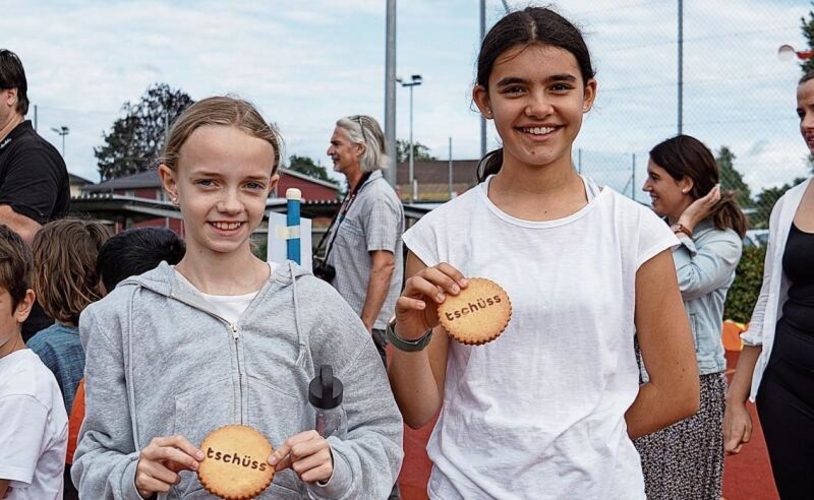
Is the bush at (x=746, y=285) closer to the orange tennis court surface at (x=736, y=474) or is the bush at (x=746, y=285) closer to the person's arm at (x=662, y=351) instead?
the orange tennis court surface at (x=736, y=474)

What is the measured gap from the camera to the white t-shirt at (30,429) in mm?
2346

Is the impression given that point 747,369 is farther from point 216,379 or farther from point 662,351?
point 216,379

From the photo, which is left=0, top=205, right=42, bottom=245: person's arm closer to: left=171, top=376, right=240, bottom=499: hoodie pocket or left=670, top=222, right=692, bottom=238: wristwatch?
left=171, top=376, right=240, bottom=499: hoodie pocket

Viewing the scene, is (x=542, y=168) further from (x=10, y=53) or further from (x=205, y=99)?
(x=10, y=53)

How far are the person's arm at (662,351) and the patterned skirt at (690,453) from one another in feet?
6.45

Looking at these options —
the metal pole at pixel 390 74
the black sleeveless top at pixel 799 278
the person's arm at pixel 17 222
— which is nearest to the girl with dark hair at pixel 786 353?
the black sleeveless top at pixel 799 278

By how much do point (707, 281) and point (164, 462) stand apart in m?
2.92

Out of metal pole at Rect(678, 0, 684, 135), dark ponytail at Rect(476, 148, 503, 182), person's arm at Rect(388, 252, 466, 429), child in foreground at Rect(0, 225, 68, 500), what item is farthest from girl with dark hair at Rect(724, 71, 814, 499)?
metal pole at Rect(678, 0, 684, 135)

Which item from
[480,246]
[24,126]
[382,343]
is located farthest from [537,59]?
[382,343]

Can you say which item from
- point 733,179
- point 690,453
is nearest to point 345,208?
point 690,453

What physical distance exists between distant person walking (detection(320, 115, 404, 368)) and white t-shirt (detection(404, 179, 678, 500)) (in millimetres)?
3204

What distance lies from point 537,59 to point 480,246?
45 cm

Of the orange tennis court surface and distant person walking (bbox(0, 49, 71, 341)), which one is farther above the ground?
distant person walking (bbox(0, 49, 71, 341))

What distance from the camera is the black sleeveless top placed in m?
3.01
